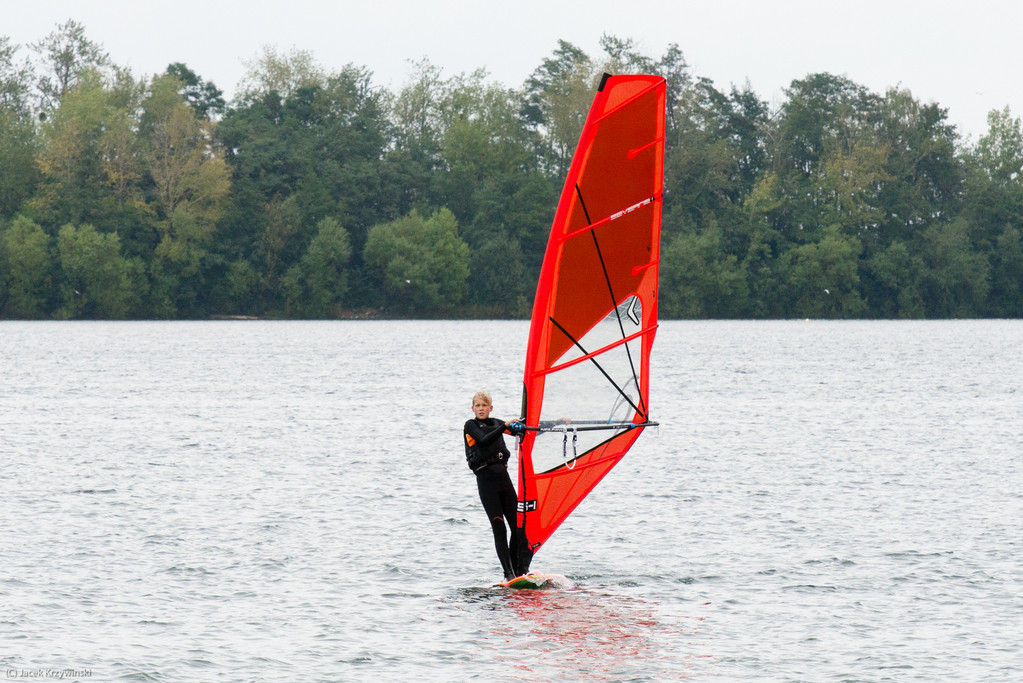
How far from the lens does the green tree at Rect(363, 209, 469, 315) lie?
305ft

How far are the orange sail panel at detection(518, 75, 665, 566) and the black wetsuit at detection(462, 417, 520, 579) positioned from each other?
176 mm

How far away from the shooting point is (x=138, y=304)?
292ft

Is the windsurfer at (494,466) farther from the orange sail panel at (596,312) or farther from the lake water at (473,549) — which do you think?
the lake water at (473,549)

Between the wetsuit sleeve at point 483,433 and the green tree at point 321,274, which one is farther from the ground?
the green tree at point 321,274

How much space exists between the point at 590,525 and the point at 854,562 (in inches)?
140

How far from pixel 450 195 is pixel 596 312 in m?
89.0

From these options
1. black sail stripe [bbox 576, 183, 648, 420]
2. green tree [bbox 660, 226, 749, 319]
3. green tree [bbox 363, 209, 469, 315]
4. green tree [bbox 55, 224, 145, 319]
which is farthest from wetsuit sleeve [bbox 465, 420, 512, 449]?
green tree [bbox 660, 226, 749, 319]

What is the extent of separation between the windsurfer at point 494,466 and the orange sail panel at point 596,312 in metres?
0.17

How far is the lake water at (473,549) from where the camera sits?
10.3 meters

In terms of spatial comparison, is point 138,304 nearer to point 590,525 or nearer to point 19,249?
point 19,249

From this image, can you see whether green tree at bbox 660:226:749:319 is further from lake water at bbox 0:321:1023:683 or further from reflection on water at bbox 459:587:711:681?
reflection on water at bbox 459:587:711:681

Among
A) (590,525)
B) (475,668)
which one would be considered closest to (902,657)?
(475,668)
